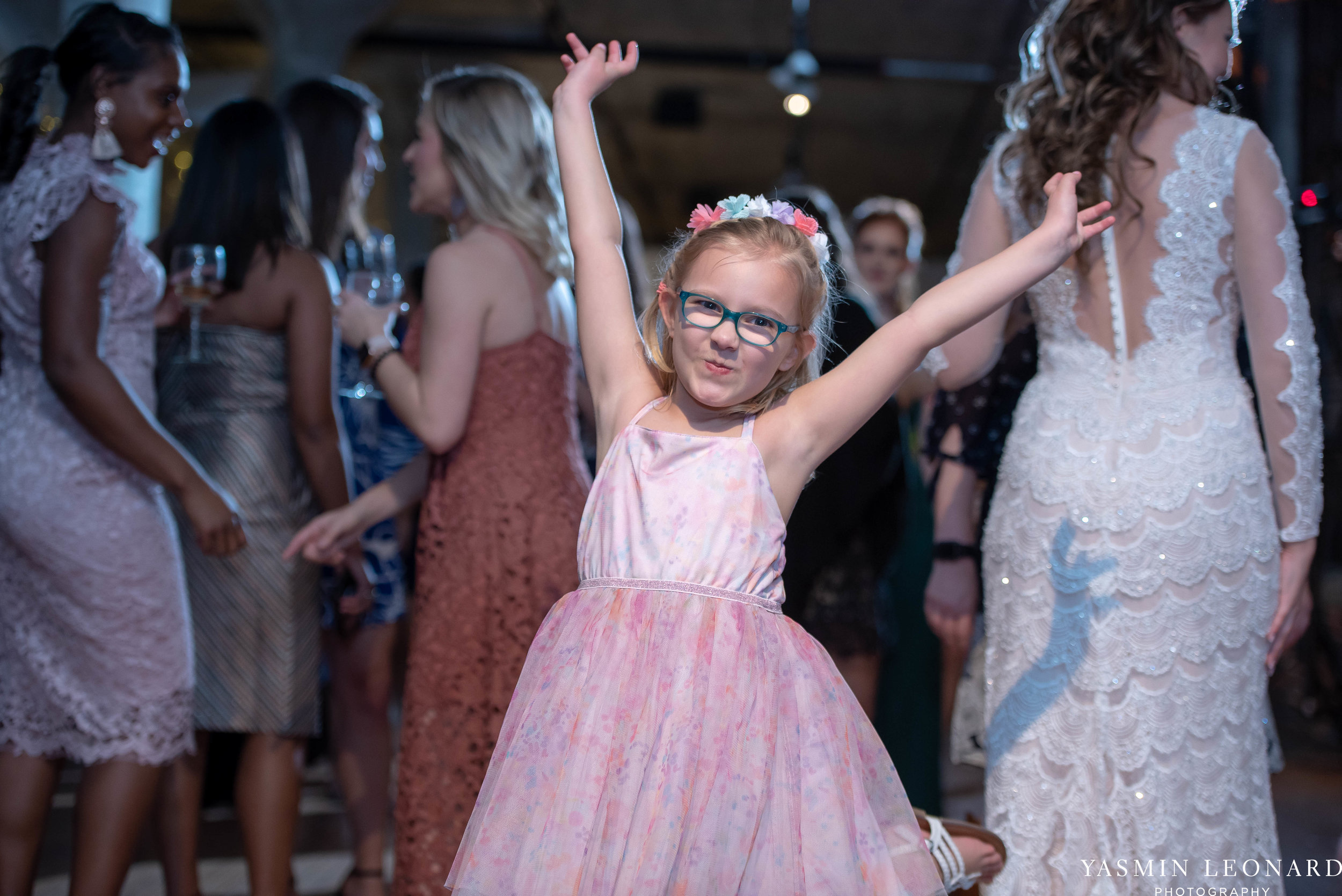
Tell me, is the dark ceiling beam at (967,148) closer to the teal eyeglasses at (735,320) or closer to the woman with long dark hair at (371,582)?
the woman with long dark hair at (371,582)

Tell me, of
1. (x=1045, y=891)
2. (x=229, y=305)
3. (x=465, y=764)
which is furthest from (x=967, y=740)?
(x=229, y=305)

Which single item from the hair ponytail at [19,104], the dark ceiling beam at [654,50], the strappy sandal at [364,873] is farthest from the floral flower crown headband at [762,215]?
the dark ceiling beam at [654,50]

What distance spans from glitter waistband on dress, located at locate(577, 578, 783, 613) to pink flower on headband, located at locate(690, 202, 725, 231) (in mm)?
504

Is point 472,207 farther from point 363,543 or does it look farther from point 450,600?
point 363,543

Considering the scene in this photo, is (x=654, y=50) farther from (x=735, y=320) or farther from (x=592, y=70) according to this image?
(x=735, y=320)

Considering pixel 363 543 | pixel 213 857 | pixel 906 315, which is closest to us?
pixel 906 315

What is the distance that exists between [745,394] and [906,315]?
0.23 meters

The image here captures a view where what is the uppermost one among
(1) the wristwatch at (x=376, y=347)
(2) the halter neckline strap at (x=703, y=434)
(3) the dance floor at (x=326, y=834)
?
(1) the wristwatch at (x=376, y=347)

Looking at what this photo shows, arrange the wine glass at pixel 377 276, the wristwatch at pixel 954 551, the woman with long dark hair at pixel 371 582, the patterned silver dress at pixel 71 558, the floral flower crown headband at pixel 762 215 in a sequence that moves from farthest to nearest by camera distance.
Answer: the woman with long dark hair at pixel 371 582 → the wine glass at pixel 377 276 → the patterned silver dress at pixel 71 558 → the wristwatch at pixel 954 551 → the floral flower crown headband at pixel 762 215

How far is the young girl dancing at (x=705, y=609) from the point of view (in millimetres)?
1321

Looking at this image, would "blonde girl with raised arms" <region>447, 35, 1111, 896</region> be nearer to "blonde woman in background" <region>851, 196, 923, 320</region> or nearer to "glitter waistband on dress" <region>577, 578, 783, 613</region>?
"glitter waistband on dress" <region>577, 578, 783, 613</region>

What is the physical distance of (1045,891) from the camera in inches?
68.7

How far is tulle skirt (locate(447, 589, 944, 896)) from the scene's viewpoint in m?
1.31

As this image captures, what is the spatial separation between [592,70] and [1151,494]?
1.06 meters
